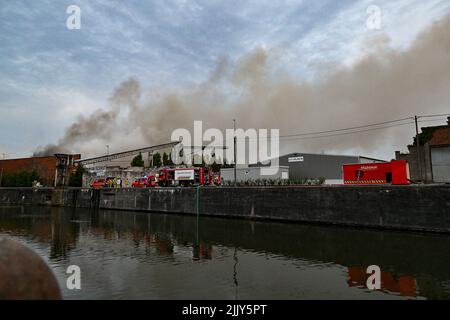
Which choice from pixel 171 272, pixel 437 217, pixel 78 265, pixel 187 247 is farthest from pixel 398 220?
pixel 78 265

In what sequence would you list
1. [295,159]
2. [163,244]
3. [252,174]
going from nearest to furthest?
[163,244] < [252,174] < [295,159]

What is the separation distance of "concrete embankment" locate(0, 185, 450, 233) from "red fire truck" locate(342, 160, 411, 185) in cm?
559

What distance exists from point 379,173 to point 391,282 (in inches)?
853

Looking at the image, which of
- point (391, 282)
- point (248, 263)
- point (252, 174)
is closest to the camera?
point (391, 282)

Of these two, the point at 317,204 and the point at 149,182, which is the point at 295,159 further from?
the point at 317,204

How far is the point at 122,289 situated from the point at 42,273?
300 inches

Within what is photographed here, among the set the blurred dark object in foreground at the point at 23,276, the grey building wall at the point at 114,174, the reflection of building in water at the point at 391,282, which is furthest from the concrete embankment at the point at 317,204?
the blurred dark object in foreground at the point at 23,276

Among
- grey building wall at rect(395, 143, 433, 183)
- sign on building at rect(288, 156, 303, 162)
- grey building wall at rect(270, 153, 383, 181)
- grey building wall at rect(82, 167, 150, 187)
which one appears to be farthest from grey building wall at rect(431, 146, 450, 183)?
grey building wall at rect(82, 167, 150, 187)

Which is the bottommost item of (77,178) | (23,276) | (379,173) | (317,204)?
(317,204)

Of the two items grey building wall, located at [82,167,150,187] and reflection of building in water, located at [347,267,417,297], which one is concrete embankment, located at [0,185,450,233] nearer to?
reflection of building in water, located at [347,267,417,297]

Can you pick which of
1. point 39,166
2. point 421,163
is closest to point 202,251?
point 421,163

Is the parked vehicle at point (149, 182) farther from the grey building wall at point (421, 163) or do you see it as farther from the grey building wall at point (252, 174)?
the grey building wall at point (421, 163)

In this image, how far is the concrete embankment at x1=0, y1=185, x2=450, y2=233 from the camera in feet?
76.8

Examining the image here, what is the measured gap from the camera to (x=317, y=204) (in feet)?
96.5
